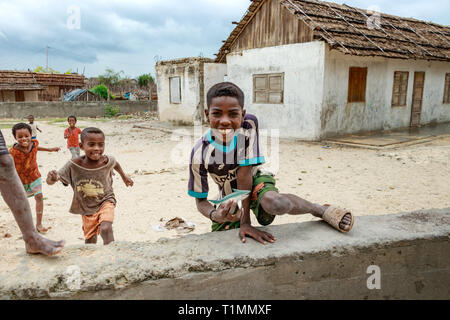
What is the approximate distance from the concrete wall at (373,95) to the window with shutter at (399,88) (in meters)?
0.15

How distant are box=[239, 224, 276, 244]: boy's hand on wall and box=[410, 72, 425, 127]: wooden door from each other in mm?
12722

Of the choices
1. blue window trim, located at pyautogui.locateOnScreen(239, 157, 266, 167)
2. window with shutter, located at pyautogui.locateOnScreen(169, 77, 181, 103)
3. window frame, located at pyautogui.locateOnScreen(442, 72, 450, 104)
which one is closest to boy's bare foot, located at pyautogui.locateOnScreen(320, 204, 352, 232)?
blue window trim, located at pyautogui.locateOnScreen(239, 157, 266, 167)

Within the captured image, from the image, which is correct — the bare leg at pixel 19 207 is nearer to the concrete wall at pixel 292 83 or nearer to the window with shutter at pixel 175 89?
the concrete wall at pixel 292 83

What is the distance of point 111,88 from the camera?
30281 millimetres

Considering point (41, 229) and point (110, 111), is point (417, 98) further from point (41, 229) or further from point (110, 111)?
point (110, 111)

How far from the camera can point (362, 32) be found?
34.5ft

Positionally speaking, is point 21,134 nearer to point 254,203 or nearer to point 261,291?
point 254,203

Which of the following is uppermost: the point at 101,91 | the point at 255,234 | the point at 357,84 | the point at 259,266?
the point at 101,91

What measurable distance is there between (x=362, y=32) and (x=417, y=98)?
13.5 ft

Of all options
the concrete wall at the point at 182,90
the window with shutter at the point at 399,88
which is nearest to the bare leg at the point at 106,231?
the window with shutter at the point at 399,88

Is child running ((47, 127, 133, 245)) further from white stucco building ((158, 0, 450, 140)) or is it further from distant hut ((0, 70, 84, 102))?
distant hut ((0, 70, 84, 102))

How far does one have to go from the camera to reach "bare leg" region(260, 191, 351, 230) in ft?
6.58

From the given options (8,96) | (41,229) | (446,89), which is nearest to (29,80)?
(8,96)

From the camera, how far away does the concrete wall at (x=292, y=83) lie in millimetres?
9829
